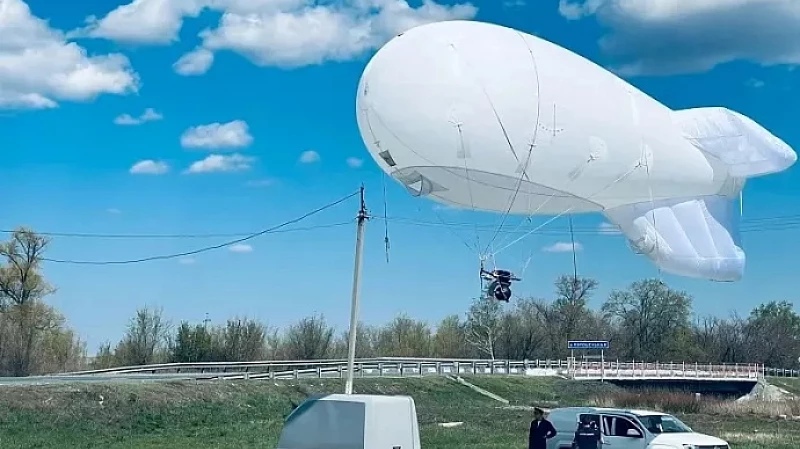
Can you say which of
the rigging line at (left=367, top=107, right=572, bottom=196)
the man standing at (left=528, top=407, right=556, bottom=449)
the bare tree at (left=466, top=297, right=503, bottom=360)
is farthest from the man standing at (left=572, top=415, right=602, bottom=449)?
the bare tree at (left=466, top=297, right=503, bottom=360)

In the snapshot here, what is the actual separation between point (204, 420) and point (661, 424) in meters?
21.5

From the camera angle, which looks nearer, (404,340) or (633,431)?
(633,431)

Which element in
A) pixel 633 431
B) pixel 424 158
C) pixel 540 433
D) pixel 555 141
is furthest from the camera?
pixel 633 431

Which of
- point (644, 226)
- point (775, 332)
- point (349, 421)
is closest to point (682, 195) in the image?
point (644, 226)

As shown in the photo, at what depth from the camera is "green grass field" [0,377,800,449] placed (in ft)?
101

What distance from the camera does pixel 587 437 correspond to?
21.4 m

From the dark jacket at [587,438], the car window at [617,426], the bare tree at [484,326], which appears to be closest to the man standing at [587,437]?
the dark jacket at [587,438]

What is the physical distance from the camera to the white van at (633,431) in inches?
888

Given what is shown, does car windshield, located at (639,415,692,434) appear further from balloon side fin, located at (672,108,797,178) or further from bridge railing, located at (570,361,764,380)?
bridge railing, located at (570,361,764,380)

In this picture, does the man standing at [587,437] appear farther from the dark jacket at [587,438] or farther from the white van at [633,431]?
the white van at [633,431]

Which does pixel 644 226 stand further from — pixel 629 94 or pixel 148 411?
pixel 148 411

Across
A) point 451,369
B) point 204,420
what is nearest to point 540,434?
point 204,420

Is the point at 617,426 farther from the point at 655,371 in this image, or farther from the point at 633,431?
the point at 655,371

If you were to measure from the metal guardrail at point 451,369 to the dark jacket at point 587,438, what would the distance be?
33.9 m
